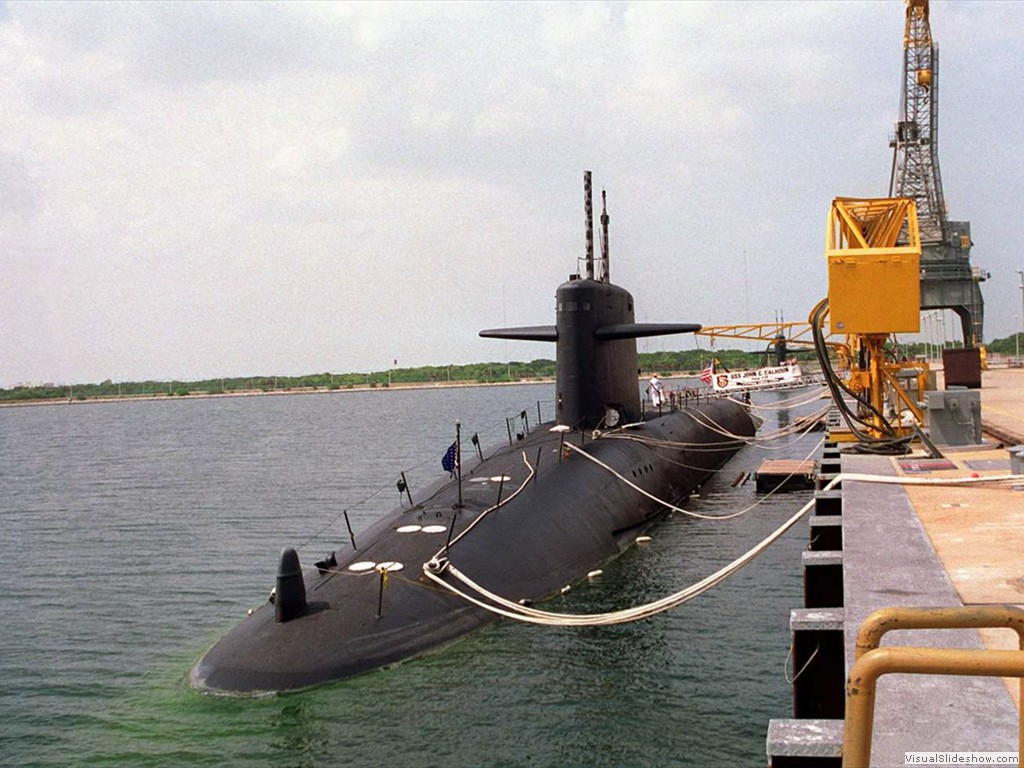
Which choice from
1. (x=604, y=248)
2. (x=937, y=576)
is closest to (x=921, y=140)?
(x=604, y=248)

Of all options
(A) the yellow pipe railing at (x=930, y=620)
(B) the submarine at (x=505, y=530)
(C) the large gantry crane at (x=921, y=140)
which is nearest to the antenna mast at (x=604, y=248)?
(B) the submarine at (x=505, y=530)

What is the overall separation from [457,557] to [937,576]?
6668mm

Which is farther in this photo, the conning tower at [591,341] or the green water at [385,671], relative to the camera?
the conning tower at [591,341]

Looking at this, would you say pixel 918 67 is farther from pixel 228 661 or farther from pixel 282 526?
pixel 228 661

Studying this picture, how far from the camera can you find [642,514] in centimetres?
1773

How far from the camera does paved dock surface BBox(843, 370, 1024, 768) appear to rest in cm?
419

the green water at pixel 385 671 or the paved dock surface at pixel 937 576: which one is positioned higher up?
the paved dock surface at pixel 937 576

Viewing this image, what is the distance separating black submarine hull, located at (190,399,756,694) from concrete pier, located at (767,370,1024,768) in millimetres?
4331

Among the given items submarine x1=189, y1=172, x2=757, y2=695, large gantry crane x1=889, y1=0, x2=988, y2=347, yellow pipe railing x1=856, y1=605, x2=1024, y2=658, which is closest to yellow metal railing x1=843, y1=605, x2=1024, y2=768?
yellow pipe railing x1=856, y1=605, x2=1024, y2=658

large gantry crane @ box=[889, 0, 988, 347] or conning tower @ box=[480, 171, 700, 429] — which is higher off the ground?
large gantry crane @ box=[889, 0, 988, 347]

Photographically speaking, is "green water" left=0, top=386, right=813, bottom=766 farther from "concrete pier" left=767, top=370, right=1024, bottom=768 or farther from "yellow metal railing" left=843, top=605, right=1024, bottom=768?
"yellow metal railing" left=843, top=605, right=1024, bottom=768

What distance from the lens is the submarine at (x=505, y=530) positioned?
10.1m

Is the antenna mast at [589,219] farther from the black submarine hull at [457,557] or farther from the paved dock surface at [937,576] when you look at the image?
the paved dock surface at [937,576]

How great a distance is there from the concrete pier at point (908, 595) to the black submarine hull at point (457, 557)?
4.33 metres
